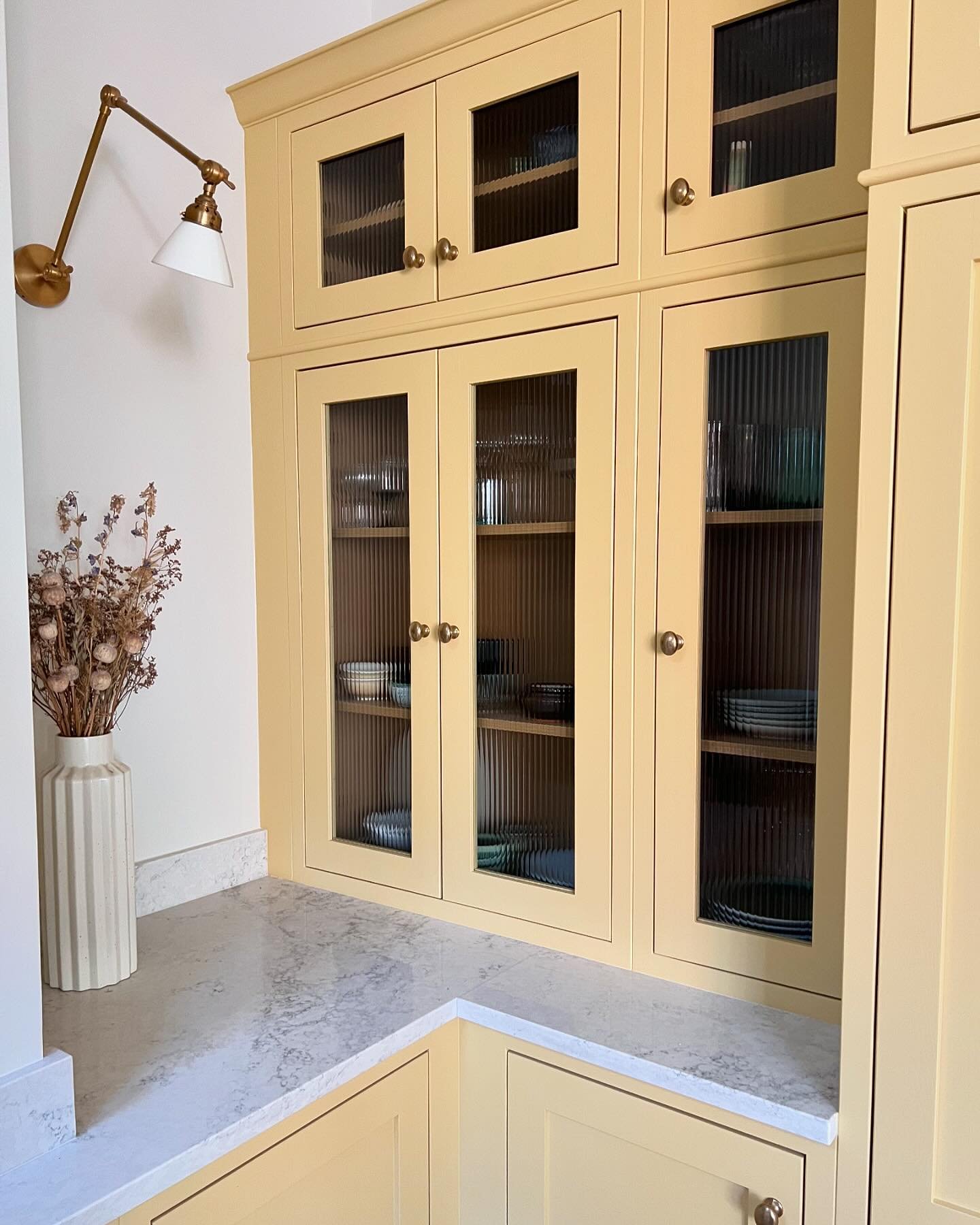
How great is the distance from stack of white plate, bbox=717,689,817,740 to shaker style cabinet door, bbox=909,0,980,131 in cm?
69

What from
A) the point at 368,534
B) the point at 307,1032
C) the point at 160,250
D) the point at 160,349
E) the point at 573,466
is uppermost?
the point at 160,250

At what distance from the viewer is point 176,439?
5.70 feet

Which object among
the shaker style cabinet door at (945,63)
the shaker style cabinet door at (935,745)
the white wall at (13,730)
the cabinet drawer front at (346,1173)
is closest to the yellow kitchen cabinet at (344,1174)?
the cabinet drawer front at (346,1173)

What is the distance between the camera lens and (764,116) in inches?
49.2

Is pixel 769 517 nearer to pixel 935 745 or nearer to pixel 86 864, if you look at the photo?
pixel 935 745

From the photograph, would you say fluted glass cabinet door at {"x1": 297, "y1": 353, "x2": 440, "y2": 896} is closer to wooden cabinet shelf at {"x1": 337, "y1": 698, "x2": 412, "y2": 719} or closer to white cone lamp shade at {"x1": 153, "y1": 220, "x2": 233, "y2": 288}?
wooden cabinet shelf at {"x1": 337, "y1": 698, "x2": 412, "y2": 719}

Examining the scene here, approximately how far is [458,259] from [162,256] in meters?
0.46

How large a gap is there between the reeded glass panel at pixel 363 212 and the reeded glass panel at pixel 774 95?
58 cm

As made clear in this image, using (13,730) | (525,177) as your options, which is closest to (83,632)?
(13,730)

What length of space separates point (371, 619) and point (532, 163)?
82cm

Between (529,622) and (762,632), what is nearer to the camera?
(762,632)

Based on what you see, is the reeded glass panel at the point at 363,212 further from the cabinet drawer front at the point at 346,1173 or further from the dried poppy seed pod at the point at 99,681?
the cabinet drawer front at the point at 346,1173

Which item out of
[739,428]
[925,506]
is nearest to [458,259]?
[739,428]

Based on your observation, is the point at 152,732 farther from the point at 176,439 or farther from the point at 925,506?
the point at 925,506
